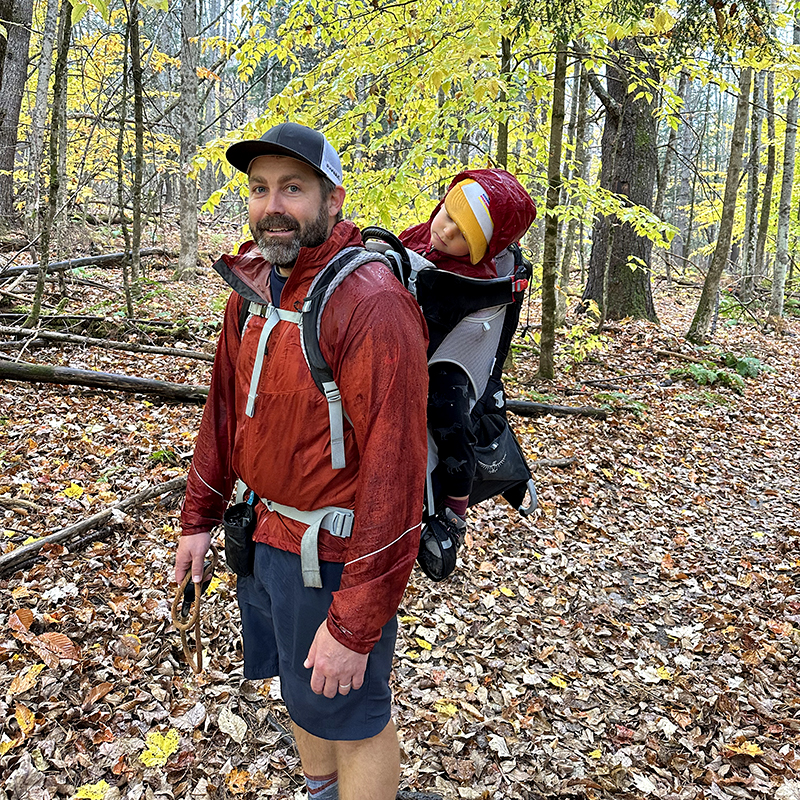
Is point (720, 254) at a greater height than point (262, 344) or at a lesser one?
greater

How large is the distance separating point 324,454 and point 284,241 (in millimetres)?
667

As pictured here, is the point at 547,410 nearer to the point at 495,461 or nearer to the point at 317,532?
the point at 495,461

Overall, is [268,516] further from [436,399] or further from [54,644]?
[54,644]

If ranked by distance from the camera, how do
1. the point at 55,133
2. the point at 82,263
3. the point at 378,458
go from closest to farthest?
the point at 378,458 → the point at 55,133 → the point at 82,263

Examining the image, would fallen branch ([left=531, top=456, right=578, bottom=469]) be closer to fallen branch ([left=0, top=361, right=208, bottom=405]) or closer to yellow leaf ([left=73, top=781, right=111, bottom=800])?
fallen branch ([left=0, top=361, right=208, bottom=405])

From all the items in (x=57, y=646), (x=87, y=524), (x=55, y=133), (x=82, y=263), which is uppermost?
(x=55, y=133)

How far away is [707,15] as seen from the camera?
579 centimetres

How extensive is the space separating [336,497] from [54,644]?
7.74ft

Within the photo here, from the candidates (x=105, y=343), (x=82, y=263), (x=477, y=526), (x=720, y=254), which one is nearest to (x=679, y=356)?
(x=720, y=254)

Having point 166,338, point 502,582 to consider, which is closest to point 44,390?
point 166,338

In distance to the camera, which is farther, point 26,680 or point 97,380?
point 97,380

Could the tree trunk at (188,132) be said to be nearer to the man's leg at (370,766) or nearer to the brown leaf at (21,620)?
the brown leaf at (21,620)

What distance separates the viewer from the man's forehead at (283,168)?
1.86 metres

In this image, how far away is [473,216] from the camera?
2.17 metres
